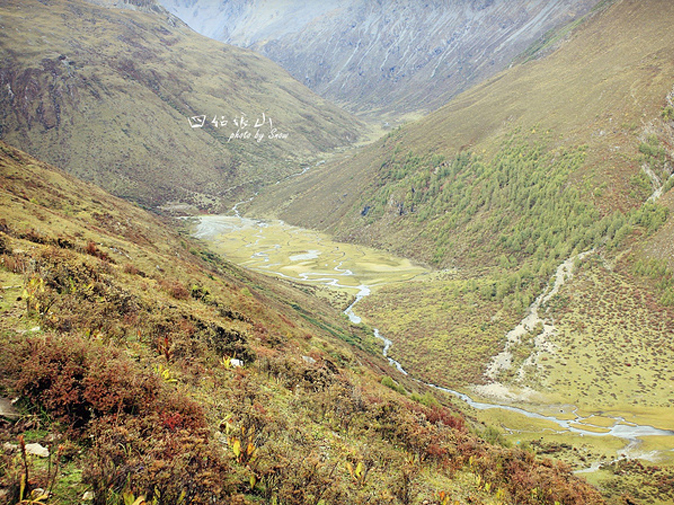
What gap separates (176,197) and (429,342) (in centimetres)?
15594

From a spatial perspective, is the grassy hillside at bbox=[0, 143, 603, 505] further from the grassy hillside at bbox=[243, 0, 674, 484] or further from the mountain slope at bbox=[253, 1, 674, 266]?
the mountain slope at bbox=[253, 1, 674, 266]

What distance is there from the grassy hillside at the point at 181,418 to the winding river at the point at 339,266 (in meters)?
25.1

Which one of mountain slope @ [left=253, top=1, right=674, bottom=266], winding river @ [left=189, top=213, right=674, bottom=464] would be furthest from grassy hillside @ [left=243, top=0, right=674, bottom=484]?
winding river @ [left=189, top=213, right=674, bottom=464]

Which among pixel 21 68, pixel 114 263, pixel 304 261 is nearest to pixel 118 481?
pixel 114 263

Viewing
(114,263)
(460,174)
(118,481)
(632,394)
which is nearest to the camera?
(118,481)

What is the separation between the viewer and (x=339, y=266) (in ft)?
302

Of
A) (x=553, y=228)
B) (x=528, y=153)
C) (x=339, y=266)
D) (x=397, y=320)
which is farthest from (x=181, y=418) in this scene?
(x=528, y=153)

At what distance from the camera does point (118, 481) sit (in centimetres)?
480

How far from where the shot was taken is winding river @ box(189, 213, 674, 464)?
108 feet

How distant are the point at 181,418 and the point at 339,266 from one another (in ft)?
281

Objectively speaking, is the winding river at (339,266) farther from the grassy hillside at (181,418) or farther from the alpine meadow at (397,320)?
the grassy hillside at (181,418)

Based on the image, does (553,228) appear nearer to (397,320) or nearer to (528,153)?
(528,153)

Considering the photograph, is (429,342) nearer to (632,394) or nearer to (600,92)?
(632,394)

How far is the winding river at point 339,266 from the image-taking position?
1292 inches
